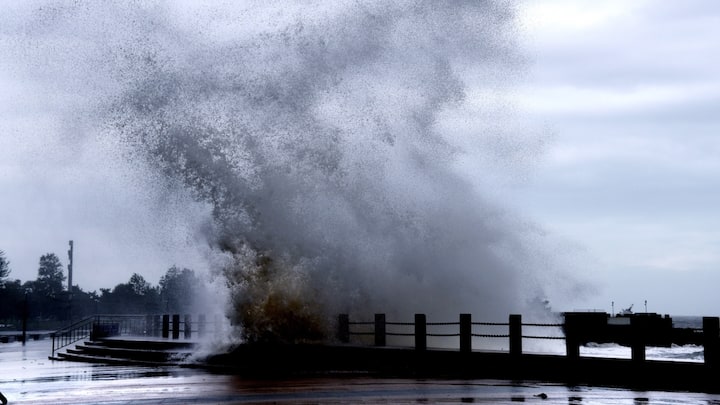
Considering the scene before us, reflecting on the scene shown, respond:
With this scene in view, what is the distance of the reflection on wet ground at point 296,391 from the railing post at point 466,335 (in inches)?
113

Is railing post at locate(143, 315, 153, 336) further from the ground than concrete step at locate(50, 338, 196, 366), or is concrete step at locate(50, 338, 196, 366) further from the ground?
railing post at locate(143, 315, 153, 336)

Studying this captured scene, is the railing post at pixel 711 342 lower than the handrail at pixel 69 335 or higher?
higher

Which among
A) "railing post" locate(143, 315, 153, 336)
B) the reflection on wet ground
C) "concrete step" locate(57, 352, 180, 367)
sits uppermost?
"railing post" locate(143, 315, 153, 336)

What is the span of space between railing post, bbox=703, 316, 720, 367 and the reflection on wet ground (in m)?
1.77

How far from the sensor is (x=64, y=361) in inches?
1324

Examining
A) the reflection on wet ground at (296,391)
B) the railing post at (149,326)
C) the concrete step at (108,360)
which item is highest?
the railing post at (149,326)

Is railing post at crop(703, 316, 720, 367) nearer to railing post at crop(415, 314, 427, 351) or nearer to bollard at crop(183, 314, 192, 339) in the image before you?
railing post at crop(415, 314, 427, 351)

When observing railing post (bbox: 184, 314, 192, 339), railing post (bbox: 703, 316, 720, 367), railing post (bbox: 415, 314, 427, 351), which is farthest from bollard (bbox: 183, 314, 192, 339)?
railing post (bbox: 703, 316, 720, 367)

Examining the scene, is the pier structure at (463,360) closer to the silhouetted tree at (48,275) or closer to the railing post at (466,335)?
the railing post at (466,335)

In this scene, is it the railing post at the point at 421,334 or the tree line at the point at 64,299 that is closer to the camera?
the railing post at the point at 421,334

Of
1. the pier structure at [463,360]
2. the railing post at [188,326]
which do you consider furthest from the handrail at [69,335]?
the pier structure at [463,360]

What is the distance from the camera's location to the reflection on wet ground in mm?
15688

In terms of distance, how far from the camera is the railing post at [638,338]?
19.9 m

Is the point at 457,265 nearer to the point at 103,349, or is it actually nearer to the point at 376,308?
the point at 376,308
